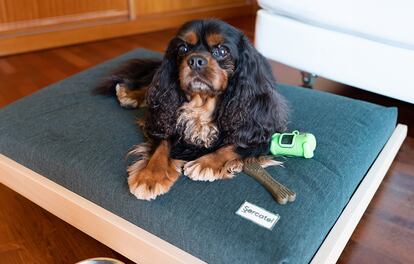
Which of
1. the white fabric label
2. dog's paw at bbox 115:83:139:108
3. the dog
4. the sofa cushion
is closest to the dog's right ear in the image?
the dog

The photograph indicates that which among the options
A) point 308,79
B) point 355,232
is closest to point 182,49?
point 355,232

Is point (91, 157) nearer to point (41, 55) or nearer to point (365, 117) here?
point (365, 117)

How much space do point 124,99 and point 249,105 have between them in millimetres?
666

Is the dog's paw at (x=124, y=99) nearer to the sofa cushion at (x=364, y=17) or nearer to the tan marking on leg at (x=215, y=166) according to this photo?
the tan marking on leg at (x=215, y=166)

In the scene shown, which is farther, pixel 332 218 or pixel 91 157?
pixel 91 157

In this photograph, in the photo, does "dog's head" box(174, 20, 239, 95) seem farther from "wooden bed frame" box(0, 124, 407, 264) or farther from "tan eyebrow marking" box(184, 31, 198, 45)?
"wooden bed frame" box(0, 124, 407, 264)

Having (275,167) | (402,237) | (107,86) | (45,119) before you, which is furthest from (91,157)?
Answer: (402,237)

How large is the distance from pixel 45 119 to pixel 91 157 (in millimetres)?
390

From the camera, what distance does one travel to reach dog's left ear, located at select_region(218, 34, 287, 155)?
1531mm

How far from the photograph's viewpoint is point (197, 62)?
1.42 meters

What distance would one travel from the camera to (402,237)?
1.77m

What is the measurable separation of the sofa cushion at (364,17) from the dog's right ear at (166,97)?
1103 millimetres

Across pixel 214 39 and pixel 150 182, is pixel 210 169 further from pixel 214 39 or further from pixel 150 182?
pixel 214 39

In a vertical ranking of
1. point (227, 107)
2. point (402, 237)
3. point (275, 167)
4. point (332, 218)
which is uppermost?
point (227, 107)
